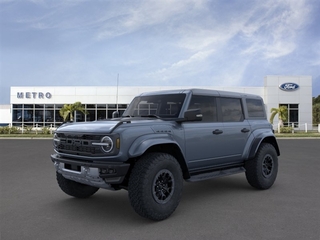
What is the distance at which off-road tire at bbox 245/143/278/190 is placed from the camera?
632cm

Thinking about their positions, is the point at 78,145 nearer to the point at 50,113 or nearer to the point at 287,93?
the point at 50,113

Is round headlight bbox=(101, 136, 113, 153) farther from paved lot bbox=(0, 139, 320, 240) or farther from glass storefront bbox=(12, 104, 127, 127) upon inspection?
glass storefront bbox=(12, 104, 127, 127)

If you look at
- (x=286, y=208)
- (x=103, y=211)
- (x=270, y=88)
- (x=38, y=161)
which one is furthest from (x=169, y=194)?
(x=270, y=88)

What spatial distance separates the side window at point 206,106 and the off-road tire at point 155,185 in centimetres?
129

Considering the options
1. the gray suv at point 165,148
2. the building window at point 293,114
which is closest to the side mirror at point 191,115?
the gray suv at point 165,148

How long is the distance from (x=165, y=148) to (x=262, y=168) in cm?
256

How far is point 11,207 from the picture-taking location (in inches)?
210

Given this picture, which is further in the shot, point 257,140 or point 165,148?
point 257,140

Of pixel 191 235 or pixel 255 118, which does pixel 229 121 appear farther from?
pixel 191 235

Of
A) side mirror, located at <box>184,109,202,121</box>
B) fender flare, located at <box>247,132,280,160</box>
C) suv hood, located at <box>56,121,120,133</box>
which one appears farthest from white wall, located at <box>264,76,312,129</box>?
suv hood, located at <box>56,121,120,133</box>

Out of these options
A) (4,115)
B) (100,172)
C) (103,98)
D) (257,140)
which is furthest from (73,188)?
(4,115)

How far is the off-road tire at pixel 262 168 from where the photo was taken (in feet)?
20.7

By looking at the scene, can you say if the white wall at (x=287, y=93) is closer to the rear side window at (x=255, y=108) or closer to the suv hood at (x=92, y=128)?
the rear side window at (x=255, y=108)

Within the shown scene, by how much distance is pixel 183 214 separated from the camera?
4871 millimetres
